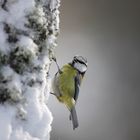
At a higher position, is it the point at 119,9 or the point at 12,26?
the point at 119,9

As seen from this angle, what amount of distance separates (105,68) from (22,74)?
6.54m

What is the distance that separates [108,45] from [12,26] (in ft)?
20.2

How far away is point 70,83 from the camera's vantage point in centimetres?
382

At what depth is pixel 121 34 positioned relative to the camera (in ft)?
27.0

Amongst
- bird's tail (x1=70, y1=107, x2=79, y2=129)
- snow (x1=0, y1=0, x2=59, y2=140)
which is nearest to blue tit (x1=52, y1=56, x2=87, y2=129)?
bird's tail (x1=70, y1=107, x2=79, y2=129)

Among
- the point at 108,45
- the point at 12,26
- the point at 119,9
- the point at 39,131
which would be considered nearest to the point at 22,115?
the point at 39,131

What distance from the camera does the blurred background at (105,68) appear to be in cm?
778

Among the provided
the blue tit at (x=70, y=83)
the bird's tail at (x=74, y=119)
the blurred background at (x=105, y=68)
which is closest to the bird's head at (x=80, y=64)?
the blue tit at (x=70, y=83)

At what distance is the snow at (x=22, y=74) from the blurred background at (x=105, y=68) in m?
5.18

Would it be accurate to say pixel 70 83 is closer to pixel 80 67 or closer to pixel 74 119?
pixel 80 67

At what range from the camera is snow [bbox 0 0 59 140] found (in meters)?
2.20

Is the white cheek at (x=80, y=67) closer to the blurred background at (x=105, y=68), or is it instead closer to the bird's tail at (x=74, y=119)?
the bird's tail at (x=74, y=119)

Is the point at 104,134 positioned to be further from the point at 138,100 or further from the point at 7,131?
the point at 7,131

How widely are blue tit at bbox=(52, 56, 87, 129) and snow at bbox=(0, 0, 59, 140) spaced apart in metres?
1.45
